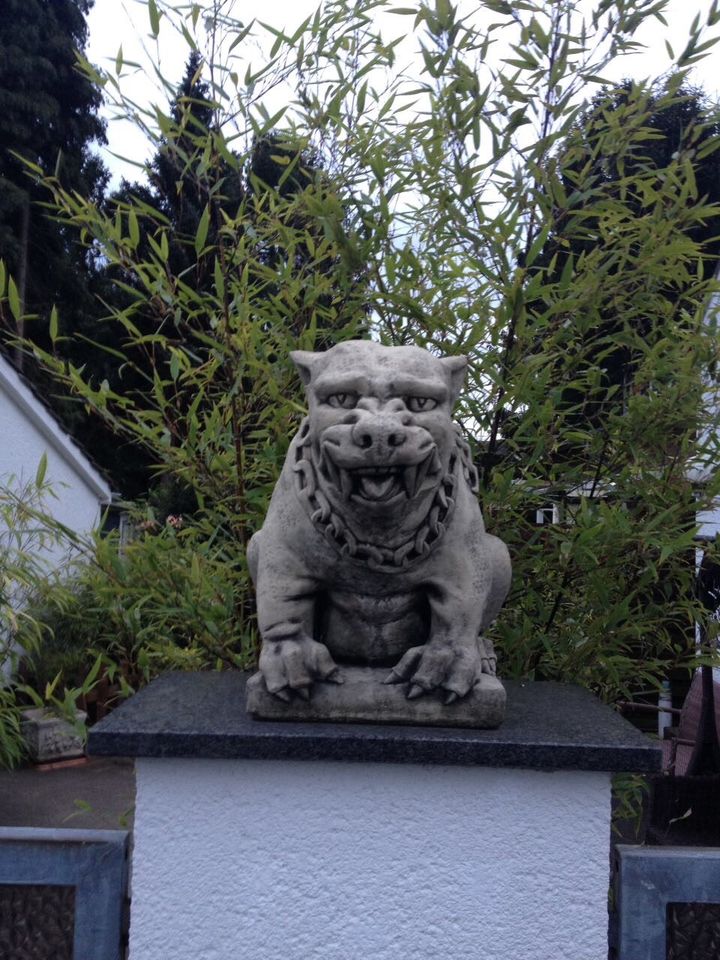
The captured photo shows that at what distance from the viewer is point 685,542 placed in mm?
2039

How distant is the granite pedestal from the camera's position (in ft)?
5.55

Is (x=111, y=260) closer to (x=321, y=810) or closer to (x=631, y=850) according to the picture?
(x=321, y=810)

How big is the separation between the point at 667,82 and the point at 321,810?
1.93m

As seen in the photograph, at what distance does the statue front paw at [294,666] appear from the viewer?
5.77 ft

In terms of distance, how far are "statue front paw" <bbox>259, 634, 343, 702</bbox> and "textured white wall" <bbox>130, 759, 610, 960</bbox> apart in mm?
152

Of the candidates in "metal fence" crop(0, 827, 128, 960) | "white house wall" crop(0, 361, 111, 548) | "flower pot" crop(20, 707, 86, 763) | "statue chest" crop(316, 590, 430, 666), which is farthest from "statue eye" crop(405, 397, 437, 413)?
"flower pot" crop(20, 707, 86, 763)

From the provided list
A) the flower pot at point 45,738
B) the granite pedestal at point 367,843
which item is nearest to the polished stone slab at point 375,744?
the granite pedestal at point 367,843

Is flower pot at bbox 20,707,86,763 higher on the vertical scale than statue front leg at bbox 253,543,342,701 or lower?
lower

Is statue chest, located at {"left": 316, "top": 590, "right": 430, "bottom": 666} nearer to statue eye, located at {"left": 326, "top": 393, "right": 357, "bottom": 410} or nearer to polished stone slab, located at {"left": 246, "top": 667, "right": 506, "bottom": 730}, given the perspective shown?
polished stone slab, located at {"left": 246, "top": 667, "right": 506, "bottom": 730}

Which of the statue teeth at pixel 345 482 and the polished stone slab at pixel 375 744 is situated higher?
the statue teeth at pixel 345 482

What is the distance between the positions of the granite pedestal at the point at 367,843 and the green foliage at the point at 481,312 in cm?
57

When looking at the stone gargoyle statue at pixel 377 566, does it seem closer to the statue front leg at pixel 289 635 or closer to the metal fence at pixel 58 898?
the statue front leg at pixel 289 635

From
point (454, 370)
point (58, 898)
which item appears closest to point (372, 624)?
point (454, 370)

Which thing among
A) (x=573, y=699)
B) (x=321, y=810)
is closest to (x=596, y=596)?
(x=573, y=699)
